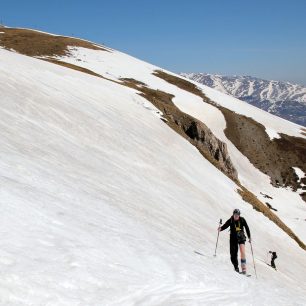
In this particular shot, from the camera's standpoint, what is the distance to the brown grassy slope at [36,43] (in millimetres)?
Answer: 104938

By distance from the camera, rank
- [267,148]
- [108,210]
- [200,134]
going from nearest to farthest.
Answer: [108,210]
[200,134]
[267,148]

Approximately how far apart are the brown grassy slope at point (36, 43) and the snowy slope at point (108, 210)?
61579 millimetres

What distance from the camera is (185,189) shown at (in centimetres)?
3145

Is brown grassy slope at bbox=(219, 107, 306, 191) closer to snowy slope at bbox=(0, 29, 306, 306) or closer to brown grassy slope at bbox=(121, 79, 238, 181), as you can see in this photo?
brown grassy slope at bbox=(121, 79, 238, 181)

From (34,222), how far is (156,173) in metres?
19.6

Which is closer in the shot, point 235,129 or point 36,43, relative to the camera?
point 235,129

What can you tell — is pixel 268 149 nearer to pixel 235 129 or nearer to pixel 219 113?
pixel 235 129

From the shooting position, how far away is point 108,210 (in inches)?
656

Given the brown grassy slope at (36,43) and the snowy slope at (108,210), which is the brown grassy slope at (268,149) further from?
the brown grassy slope at (36,43)

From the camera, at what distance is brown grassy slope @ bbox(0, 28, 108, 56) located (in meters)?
105

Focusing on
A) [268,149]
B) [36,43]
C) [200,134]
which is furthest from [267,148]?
[36,43]

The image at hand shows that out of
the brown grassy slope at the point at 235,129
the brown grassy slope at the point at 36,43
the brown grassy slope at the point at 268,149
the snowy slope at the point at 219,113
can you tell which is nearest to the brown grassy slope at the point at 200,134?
the snowy slope at the point at 219,113

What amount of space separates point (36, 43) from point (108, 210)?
106 meters

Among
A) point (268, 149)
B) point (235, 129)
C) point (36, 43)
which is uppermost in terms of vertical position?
point (36, 43)
